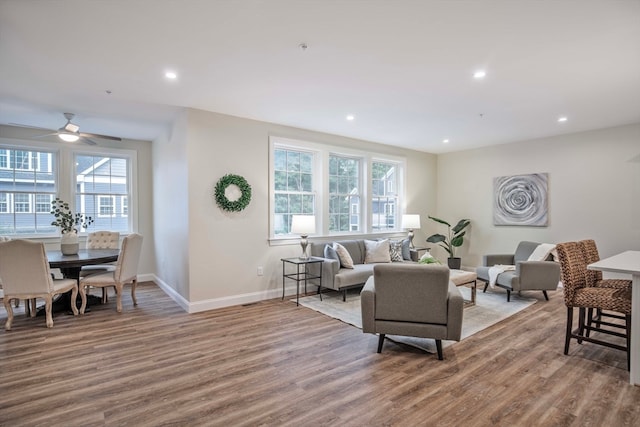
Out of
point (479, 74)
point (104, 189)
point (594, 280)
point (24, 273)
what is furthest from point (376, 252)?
point (104, 189)

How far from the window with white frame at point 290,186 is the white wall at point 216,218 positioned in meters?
0.30

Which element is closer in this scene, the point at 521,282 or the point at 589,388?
the point at 589,388

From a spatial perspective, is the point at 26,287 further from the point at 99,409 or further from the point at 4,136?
the point at 4,136

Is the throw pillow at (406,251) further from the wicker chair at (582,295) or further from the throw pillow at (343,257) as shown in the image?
the wicker chair at (582,295)

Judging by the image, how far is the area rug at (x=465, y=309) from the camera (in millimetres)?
3420

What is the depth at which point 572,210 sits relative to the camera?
5711 mm

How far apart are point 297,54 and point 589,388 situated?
3.52 meters

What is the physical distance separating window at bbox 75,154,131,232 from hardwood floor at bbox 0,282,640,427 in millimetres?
2542

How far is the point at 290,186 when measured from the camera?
547 centimetres

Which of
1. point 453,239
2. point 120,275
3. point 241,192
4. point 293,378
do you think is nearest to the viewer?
point 293,378

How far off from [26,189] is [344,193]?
5369 mm

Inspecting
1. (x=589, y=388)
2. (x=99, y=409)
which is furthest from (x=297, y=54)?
(x=589, y=388)

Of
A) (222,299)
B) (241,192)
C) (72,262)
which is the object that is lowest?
(222,299)

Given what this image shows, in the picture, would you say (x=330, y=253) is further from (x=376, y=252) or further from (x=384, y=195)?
(x=384, y=195)
